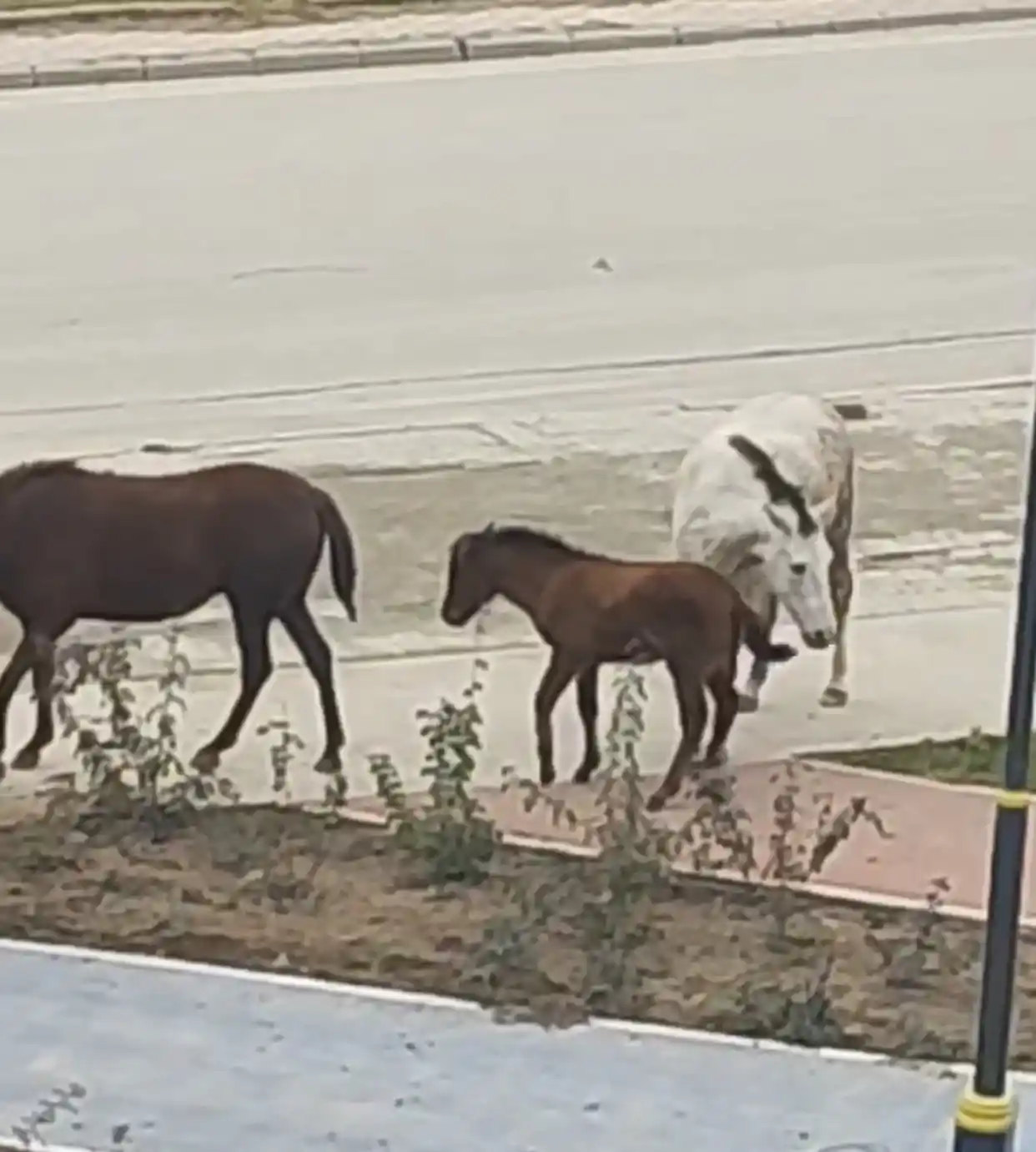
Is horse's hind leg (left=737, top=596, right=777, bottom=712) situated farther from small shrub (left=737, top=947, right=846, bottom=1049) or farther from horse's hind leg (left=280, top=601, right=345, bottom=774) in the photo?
small shrub (left=737, top=947, right=846, bottom=1049)

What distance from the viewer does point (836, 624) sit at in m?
8.72

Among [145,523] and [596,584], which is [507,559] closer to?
[596,584]

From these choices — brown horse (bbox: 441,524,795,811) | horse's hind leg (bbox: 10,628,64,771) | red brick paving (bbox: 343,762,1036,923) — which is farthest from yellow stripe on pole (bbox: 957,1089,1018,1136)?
horse's hind leg (bbox: 10,628,64,771)

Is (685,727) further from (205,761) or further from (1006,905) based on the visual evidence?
(1006,905)

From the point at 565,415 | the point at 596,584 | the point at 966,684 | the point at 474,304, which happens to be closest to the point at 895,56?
the point at 474,304

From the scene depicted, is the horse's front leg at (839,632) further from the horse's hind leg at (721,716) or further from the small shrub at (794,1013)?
the small shrub at (794,1013)

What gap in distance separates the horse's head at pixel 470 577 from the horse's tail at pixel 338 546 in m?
0.29

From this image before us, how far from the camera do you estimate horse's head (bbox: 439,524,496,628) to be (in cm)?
812

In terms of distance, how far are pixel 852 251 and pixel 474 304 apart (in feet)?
6.61

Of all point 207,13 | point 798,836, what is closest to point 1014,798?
point 798,836

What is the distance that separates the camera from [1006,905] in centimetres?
575

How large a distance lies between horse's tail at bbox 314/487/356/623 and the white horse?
1025 mm

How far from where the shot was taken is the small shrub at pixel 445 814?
24.9ft

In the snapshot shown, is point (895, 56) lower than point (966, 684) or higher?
higher
